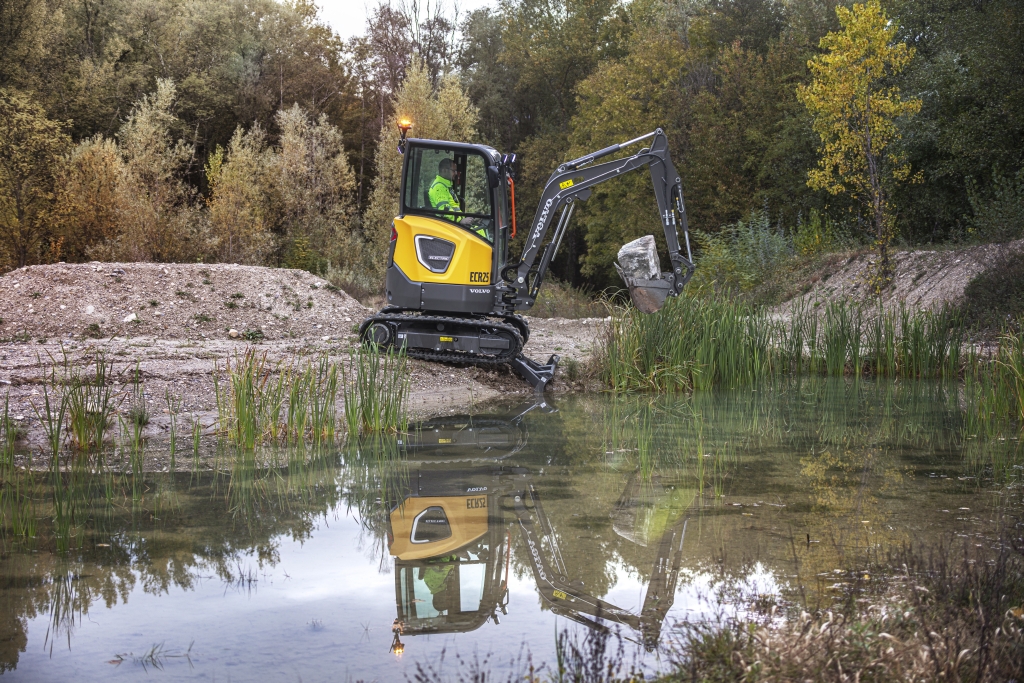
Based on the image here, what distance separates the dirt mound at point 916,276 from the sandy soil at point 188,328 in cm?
569

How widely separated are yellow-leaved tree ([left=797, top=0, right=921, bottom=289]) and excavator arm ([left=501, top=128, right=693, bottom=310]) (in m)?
8.03

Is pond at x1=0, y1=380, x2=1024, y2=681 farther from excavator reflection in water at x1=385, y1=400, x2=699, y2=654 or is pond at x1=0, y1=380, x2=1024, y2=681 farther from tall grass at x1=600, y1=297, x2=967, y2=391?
tall grass at x1=600, y1=297, x2=967, y2=391

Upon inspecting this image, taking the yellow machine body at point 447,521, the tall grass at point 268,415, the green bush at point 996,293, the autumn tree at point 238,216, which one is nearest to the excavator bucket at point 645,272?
the tall grass at point 268,415

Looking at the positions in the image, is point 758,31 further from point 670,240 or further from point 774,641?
point 774,641

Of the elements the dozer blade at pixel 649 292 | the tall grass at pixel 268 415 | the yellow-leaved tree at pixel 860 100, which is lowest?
the tall grass at pixel 268 415

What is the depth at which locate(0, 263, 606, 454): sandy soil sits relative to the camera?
359 inches

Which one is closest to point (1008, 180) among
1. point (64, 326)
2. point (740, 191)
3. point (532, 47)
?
point (740, 191)

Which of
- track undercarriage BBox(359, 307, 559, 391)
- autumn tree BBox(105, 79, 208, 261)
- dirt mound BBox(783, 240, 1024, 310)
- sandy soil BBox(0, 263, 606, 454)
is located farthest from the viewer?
autumn tree BBox(105, 79, 208, 261)

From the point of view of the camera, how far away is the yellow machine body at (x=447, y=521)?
4.35 meters

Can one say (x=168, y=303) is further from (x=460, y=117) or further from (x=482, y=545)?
(x=460, y=117)

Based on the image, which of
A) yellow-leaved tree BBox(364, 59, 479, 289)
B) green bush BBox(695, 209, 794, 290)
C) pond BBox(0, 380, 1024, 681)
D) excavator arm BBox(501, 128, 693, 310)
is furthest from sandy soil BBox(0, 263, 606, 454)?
yellow-leaved tree BBox(364, 59, 479, 289)

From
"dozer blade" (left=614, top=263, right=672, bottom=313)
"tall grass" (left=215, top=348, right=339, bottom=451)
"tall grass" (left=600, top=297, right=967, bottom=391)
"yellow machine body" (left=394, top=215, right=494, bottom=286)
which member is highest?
"yellow machine body" (left=394, top=215, right=494, bottom=286)

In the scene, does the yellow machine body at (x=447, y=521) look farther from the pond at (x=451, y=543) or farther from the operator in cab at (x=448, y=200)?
the operator in cab at (x=448, y=200)

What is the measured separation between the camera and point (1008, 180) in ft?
59.5
